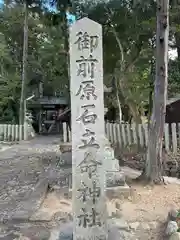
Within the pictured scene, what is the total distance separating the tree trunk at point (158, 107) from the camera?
20.6ft

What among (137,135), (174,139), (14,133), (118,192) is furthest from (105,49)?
(118,192)

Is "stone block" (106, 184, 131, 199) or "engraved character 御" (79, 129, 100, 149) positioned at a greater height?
"engraved character 御" (79, 129, 100, 149)

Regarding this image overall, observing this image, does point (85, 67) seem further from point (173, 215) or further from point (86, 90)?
point (173, 215)

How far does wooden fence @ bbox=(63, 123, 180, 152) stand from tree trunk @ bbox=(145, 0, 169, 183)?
3.87 metres

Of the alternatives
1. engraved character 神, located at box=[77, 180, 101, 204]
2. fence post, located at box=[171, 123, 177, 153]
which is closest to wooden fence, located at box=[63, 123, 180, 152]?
fence post, located at box=[171, 123, 177, 153]

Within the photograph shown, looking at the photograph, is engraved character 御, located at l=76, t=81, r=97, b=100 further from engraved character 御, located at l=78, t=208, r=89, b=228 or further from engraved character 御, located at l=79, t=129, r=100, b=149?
engraved character 御, located at l=78, t=208, r=89, b=228

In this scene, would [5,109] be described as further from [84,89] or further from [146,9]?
[84,89]

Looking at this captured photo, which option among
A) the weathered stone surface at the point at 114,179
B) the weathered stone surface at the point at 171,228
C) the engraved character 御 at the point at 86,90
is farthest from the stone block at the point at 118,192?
the engraved character 御 at the point at 86,90

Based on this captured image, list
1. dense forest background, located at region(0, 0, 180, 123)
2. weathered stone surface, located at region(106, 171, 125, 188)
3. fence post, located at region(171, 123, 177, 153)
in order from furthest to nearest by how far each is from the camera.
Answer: dense forest background, located at region(0, 0, 180, 123), fence post, located at region(171, 123, 177, 153), weathered stone surface, located at region(106, 171, 125, 188)

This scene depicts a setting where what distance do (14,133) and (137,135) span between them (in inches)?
390

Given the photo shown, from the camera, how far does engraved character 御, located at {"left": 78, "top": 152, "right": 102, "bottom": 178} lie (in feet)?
11.0

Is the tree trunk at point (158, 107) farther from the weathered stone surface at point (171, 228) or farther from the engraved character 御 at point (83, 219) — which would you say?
the engraved character 御 at point (83, 219)

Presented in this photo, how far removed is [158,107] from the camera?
643 centimetres

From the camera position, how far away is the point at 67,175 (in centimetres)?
775
